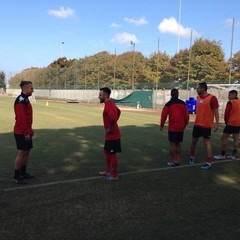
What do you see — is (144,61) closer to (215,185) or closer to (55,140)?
(55,140)

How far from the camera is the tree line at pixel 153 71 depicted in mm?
46500

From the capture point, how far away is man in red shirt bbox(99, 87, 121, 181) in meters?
7.21

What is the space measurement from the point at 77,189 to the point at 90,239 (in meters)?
2.19

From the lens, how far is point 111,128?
23.9ft

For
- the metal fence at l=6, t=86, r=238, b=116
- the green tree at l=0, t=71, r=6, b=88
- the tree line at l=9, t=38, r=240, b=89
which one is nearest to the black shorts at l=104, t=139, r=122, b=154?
the metal fence at l=6, t=86, r=238, b=116

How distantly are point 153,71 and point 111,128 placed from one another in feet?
181

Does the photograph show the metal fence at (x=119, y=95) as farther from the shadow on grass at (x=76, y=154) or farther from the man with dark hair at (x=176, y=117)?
the man with dark hair at (x=176, y=117)

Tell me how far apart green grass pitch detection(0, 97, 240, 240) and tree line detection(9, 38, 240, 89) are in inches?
1035

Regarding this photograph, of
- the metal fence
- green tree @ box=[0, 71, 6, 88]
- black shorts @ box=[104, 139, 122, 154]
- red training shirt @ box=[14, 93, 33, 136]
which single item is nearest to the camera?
red training shirt @ box=[14, 93, 33, 136]

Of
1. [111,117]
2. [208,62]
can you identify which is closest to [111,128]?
[111,117]

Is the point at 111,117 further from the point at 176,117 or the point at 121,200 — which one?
the point at 176,117

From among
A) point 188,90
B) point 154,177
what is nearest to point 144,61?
point 188,90

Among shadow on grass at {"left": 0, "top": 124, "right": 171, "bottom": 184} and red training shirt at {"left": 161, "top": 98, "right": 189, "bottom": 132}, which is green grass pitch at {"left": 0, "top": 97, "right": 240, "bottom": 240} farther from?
red training shirt at {"left": 161, "top": 98, "right": 189, "bottom": 132}

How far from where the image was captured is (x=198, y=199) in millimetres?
6328
